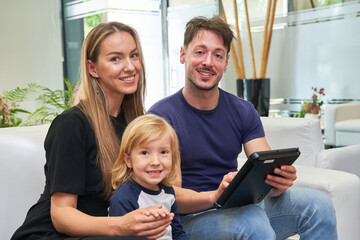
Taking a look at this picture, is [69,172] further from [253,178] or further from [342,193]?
[342,193]

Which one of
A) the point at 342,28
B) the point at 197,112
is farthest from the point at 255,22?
the point at 197,112

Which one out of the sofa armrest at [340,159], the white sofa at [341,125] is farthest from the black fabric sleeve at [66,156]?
the white sofa at [341,125]

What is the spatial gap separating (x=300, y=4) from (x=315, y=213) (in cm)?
580

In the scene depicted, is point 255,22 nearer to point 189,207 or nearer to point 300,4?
point 300,4

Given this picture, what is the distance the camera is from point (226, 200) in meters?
1.62

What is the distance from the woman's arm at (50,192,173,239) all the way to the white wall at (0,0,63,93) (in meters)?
4.02

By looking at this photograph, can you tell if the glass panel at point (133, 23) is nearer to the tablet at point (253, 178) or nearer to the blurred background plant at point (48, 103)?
the blurred background plant at point (48, 103)

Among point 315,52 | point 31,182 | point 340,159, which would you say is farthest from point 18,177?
point 315,52

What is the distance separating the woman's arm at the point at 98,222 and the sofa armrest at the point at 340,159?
161 centimetres

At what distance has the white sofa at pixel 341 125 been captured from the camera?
5465 mm

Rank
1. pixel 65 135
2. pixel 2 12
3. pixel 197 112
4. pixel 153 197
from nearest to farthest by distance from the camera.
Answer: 1. pixel 65 135
2. pixel 153 197
3. pixel 197 112
4. pixel 2 12

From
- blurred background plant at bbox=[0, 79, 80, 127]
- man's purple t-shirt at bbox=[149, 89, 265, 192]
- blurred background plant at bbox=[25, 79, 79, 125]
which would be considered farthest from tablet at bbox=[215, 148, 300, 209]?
blurred background plant at bbox=[25, 79, 79, 125]

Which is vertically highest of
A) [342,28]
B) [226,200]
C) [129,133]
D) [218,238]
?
[342,28]

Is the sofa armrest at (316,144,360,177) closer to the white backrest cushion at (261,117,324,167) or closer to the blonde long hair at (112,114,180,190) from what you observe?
the white backrest cushion at (261,117,324,167)
